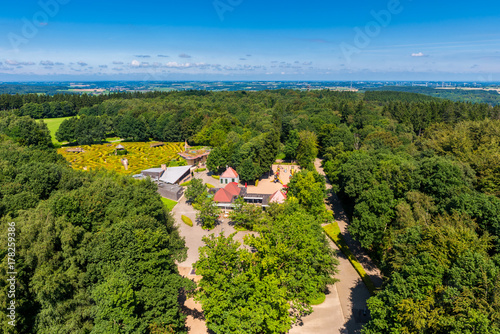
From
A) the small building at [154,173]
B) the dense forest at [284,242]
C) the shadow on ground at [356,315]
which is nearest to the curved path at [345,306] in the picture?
the shadow on ground at [356,315]

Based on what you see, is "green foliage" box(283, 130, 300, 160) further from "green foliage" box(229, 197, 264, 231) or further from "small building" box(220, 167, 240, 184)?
"green foliage" box(229, 197, 264, 231)

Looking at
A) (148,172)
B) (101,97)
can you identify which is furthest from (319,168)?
(101,97)

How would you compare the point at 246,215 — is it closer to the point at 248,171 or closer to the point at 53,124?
the point at 248,171

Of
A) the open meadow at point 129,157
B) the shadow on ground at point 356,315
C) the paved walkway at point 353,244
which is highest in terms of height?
the open meadow at point 129,157

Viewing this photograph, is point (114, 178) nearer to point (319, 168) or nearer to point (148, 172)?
point (148, 172)

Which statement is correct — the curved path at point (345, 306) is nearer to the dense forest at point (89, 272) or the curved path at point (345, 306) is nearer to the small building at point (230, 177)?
the dense forest at point (89, 272)

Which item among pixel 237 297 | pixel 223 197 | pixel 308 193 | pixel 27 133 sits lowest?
pixel 223 197

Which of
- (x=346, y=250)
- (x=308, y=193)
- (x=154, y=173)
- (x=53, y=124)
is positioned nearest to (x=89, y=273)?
(x=308, y=193)
